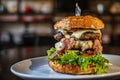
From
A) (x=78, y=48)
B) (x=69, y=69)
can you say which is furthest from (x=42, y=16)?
(x=69, y=69)

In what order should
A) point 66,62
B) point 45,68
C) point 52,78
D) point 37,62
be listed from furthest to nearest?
point 37,62
point 45,68
point 66,62
point 52,78

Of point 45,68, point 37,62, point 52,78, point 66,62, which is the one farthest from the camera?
point 37,62

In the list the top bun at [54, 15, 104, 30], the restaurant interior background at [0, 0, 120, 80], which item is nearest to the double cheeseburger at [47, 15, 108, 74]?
the top bun at [54, 15, 104, 30]

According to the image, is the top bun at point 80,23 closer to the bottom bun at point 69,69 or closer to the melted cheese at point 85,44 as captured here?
the melted cheese at point 85,44

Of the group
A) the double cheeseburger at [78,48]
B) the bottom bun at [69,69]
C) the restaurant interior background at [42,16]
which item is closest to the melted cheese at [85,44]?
the double cheeseburger at [78,48]

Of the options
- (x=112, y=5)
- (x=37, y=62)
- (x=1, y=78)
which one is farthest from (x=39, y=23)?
(x=1, y=78)

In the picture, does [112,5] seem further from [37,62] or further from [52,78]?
[52,78]
